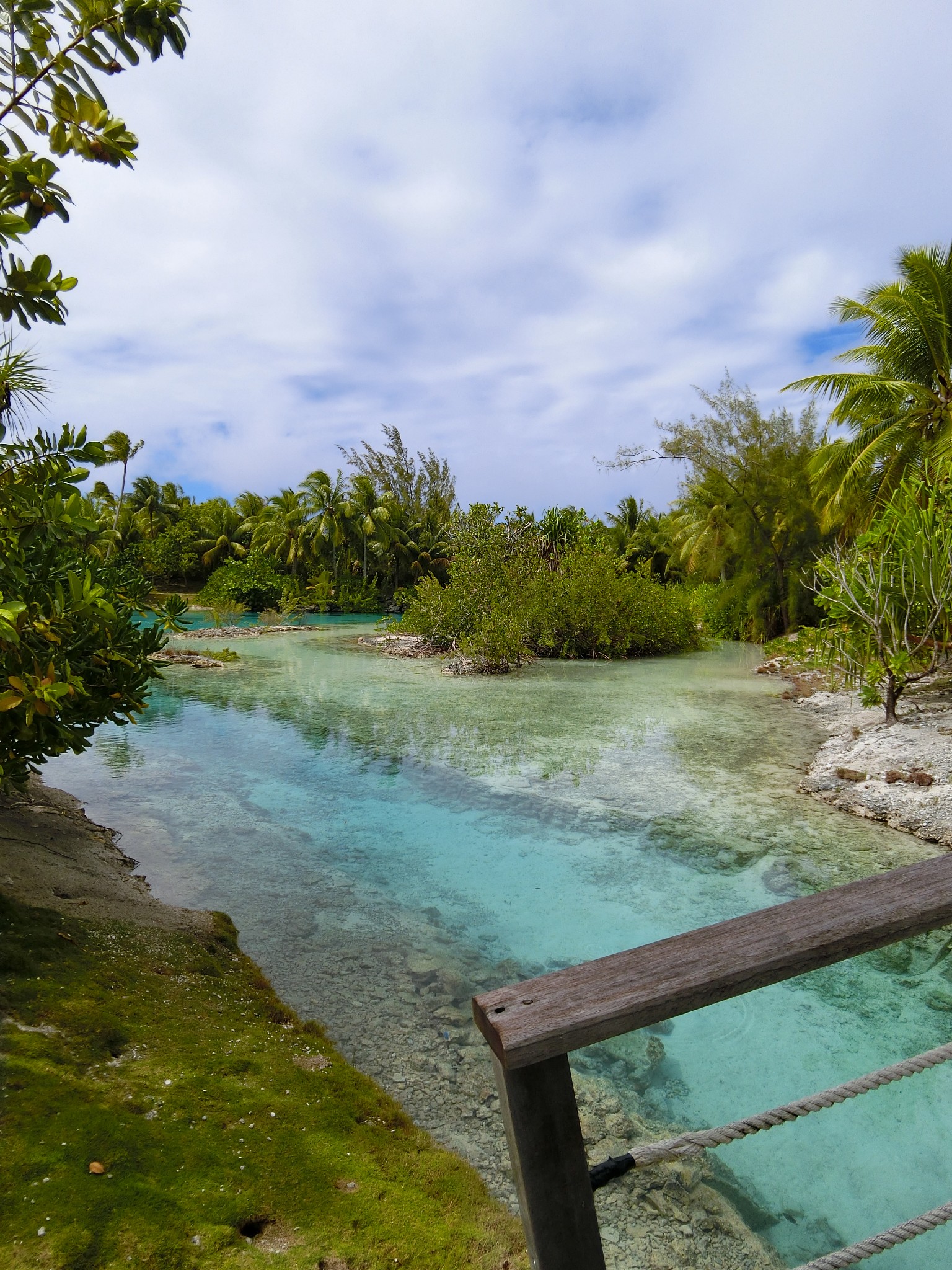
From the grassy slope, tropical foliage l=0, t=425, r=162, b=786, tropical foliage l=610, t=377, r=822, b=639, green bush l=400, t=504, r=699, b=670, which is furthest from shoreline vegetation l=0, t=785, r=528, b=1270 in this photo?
tropical foliage l=610, t=377, r=822, b=639

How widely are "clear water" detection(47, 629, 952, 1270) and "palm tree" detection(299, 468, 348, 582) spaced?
25.3m

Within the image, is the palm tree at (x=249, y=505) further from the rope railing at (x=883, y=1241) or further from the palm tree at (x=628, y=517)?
the rope railing at (x=883, y=1241)

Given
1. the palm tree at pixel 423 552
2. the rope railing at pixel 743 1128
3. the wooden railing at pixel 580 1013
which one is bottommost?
the rope railing at pixel 743 1128

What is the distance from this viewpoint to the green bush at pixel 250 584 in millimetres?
35594

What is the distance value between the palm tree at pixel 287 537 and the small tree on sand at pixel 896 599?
1217 inches

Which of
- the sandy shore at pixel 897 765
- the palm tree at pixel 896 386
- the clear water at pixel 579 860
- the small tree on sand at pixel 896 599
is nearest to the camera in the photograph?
the clear water at pixel 579 860

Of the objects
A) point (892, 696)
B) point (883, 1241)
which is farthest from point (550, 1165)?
point (892, 696)

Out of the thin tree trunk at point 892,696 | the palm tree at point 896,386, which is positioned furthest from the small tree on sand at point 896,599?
the palm tree at point 896,386

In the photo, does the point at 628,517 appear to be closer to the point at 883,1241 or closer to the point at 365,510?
the point at 365,510

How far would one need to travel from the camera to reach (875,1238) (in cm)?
118

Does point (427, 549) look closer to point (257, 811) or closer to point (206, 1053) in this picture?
point (257, 811)

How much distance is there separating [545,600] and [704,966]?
15923 millimetres

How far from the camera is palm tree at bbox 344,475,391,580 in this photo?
118 feet

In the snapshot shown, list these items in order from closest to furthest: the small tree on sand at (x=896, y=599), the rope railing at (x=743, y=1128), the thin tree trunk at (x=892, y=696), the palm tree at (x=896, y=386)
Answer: the rope railing at (x=743, y=1128)
the small tree on sand at (x=896, y=599)
the thin tree trunk at (x=892, y=696)
the palm tree at (x=896, y=386)
